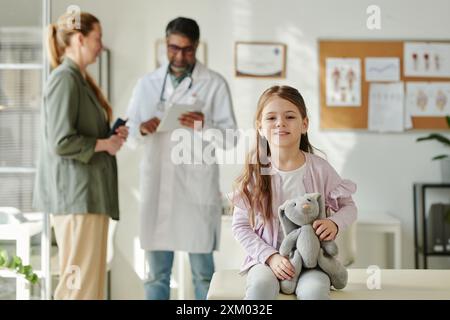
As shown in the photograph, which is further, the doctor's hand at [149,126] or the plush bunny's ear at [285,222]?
the doctor's hand at [149,126]

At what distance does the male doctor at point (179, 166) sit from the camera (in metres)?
1.47

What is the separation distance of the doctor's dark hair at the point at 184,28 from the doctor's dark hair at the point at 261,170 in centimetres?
25

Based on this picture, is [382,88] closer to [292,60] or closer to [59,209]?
[292,60]

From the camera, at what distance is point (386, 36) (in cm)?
137

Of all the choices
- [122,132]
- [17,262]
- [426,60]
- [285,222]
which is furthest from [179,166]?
[426,60]

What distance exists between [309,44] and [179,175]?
0.43 m

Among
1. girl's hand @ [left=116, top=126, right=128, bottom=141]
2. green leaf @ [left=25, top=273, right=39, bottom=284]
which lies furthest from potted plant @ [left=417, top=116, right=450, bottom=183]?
green leaf @ [left=25, top=273, right=39, bottom=284]

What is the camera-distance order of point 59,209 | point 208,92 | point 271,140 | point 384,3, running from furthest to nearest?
1. point 59,209
2. point 208,92
3. point 384,3
4. point 271,140

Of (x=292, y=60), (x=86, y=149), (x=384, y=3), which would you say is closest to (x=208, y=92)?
(x=292, y=60)

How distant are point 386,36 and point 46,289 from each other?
103 centimetres

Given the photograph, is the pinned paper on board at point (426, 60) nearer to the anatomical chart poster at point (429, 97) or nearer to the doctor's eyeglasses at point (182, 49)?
the anatomical chart poster at point (429, 97)

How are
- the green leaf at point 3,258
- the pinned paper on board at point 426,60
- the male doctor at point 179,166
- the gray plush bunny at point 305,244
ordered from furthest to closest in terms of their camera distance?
the green leaf at point 3,258, the male doctor at point 179,166, the pinned paper on board at point 426,60, the gray plush bunny at point 305,244

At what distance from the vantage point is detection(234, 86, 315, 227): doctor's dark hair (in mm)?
1229

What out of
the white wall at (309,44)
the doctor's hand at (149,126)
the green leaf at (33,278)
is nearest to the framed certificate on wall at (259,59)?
the white wall at (309,44)
